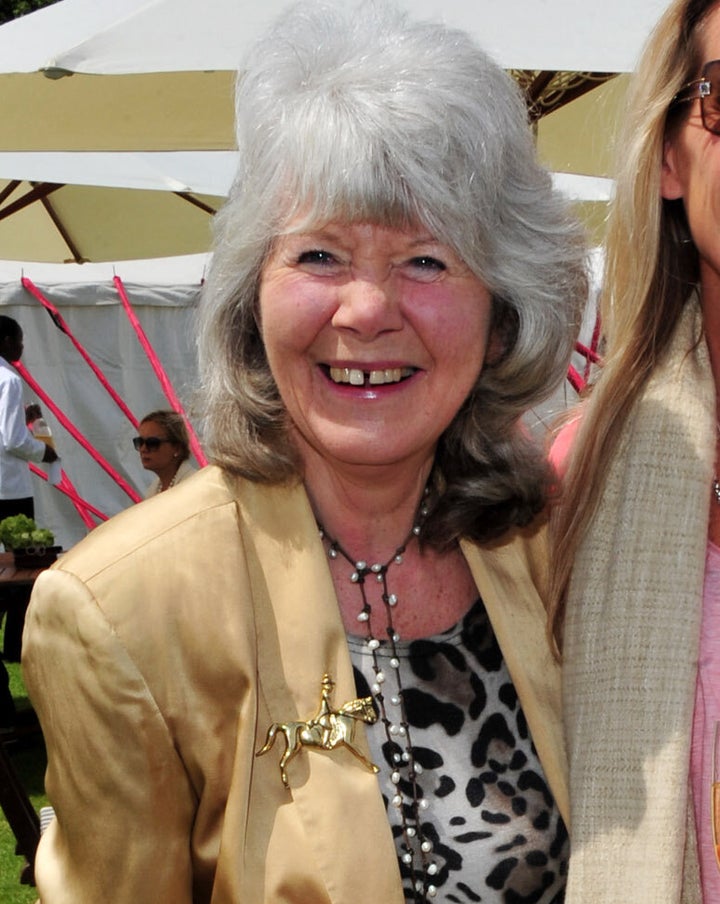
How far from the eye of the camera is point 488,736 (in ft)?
6.09

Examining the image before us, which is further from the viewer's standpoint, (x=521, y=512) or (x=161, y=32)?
(x=161, y=32)

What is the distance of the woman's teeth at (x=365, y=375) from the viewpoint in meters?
1.80

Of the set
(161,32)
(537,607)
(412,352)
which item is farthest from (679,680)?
(161,32)

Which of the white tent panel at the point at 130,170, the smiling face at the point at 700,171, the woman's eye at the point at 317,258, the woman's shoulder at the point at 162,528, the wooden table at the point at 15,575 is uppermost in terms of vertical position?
the white tent panel at the point at 130,170

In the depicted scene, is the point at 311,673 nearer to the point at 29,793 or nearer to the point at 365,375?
the point at 365,375

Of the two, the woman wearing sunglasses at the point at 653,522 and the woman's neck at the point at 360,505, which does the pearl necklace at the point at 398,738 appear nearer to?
A: the woman's neck at the point at 360,505

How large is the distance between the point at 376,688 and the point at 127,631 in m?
0.40

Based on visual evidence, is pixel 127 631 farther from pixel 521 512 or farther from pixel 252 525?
pixel 521 512

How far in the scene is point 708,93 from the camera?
6.32 ft

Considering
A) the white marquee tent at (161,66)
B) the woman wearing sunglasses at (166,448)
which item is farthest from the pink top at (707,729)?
the woman wearing sunglasses at (166,448)

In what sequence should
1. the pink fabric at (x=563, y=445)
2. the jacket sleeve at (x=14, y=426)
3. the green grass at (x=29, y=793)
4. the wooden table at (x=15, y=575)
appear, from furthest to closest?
the jacket sleeve at (x=14, y=426), the wooden table at (x=15, y=575), the green grass at (x=29, y=793), the pink fabric at (x=563, y=445)

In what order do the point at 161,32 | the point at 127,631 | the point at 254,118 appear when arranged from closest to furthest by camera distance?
the point at 127,631
the point at 254,118
the point at 161,32

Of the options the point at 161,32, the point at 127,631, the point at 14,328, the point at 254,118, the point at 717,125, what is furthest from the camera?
the point at 14,328

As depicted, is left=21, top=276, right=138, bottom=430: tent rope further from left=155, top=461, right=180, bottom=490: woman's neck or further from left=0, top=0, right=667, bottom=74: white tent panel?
left=0, top=0, right=667, bottom=74: white tent panel
